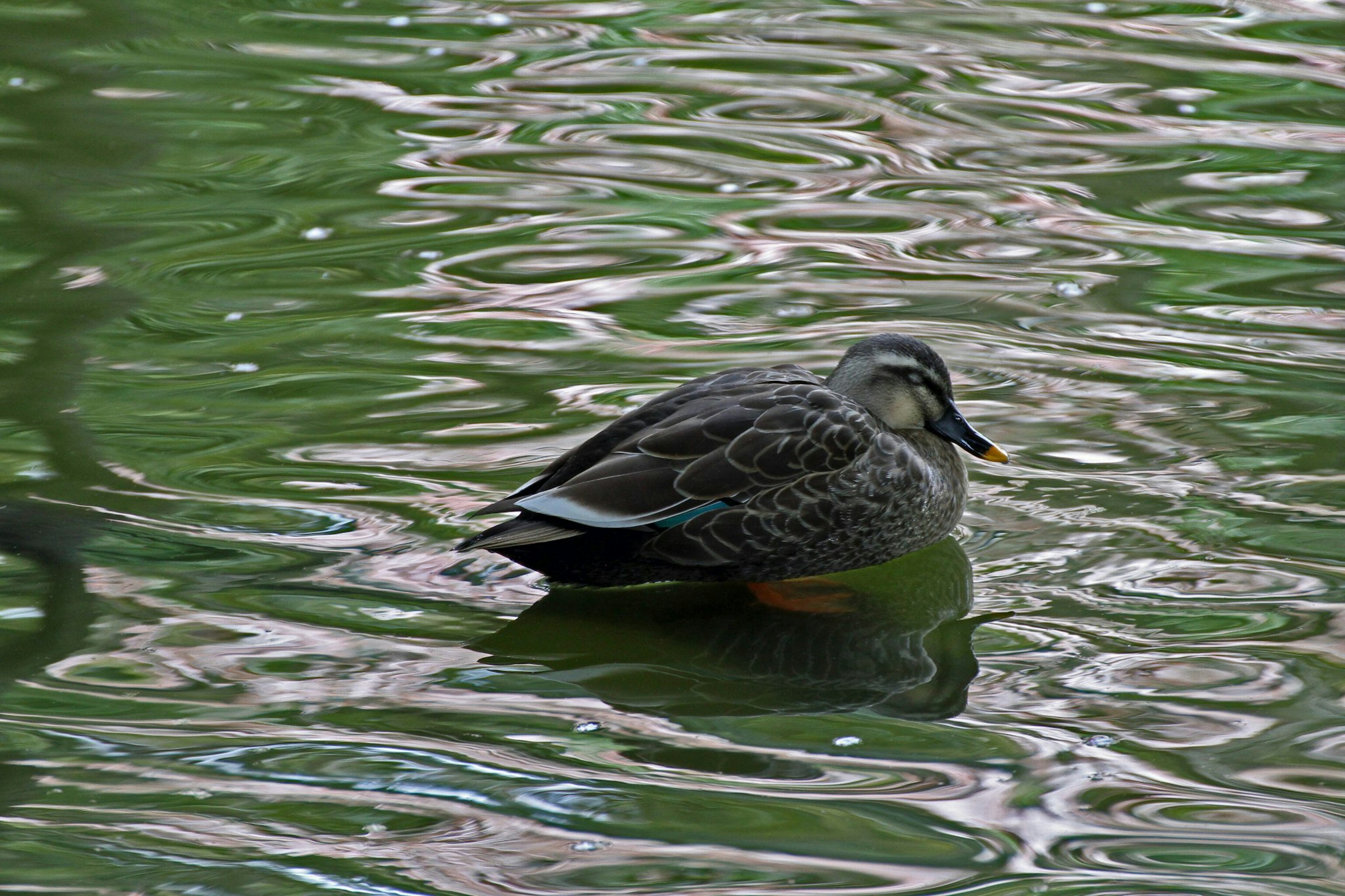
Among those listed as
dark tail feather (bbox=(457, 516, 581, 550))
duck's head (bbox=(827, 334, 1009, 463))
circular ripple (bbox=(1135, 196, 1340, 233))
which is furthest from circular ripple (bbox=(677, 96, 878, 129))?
dark tail feather (bbox=(457, 516, 581, 550))

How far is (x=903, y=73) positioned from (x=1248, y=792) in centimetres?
757

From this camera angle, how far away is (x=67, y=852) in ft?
13.3

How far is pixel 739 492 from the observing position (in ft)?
17.3

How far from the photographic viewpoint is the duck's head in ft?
18.7

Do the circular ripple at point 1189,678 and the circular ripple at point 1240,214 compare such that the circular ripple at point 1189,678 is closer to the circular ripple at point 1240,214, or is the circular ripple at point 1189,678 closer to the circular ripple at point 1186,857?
the circular ripple at point 1186,857

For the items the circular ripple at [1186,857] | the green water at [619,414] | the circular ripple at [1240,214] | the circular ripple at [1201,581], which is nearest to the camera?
the circular ripple at [1186,857]

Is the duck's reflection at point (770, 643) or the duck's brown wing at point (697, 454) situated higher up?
the duck's brown wing at point (697, 454)

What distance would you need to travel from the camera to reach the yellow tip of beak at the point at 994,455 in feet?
19.0

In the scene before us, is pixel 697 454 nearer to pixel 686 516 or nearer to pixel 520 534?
pixel 686 516

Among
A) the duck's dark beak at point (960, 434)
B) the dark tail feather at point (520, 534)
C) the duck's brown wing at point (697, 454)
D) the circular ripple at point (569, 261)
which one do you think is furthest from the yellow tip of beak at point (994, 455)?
the circular ripple at point (569, 261)

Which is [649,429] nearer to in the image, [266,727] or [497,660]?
[497,660]

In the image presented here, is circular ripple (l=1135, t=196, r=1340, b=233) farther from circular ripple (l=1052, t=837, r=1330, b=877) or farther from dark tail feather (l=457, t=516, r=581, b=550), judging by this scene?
circular ripple (l=1052, t=837, r=1330, b=877)

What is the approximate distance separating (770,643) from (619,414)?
1617mm

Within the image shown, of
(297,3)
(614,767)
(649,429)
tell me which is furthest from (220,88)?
(614,767)
